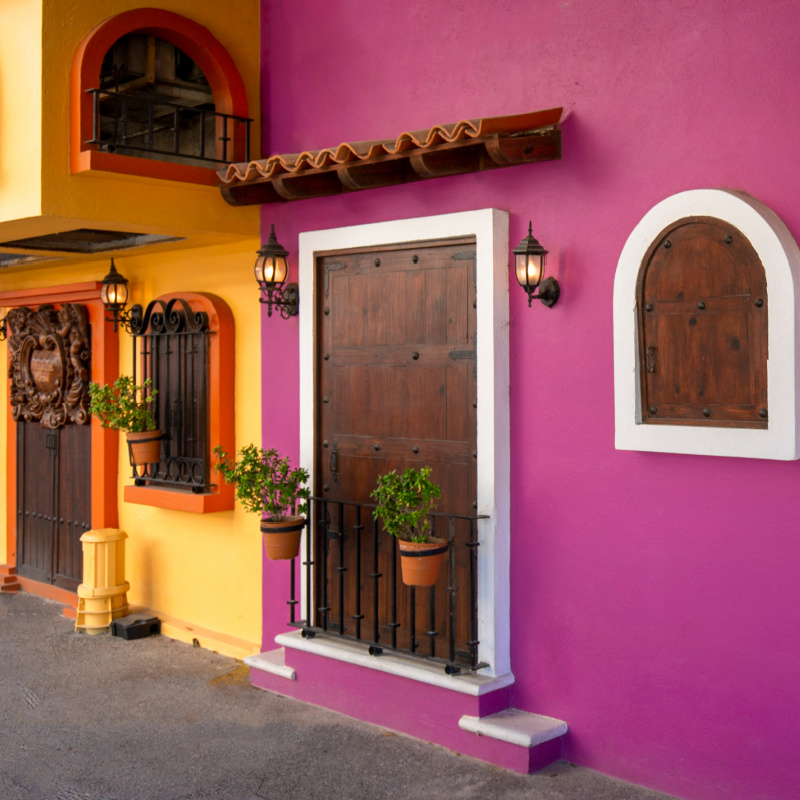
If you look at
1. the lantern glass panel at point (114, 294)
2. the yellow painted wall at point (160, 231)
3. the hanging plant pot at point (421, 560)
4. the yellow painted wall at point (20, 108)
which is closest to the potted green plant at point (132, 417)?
the yellow painted wall at point (160, 231)

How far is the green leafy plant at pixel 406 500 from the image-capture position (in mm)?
5090

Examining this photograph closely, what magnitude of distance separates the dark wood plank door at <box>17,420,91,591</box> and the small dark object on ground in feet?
3.80

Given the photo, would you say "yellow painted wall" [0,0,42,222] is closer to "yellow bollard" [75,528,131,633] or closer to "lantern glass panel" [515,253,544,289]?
"lantern glass panel" [515,253,544,289]

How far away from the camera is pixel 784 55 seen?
13.7ft

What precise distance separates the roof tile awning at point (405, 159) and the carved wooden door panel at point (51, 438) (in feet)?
10.2

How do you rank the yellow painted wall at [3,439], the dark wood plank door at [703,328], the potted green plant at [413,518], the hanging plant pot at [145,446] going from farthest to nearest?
the yellow painted wall at [3,439] < the hanging plant pot at [145,446] < the potted green plant at [413,518] < the dark wood plank door at [703,328]

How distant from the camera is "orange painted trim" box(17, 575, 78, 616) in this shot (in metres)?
8.52

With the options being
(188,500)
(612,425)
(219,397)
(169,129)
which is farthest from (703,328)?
(169,129)

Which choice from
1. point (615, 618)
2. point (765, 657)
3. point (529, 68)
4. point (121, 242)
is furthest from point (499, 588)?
point (121, 242)

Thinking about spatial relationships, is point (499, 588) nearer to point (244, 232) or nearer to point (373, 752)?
point (373, 752)

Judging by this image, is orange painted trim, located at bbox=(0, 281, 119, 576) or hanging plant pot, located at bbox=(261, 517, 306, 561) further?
orange painted trim, located at bbox=(0, 281, 119, 576)

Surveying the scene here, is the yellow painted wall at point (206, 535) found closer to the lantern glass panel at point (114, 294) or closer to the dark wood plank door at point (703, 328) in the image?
the lantern glass panel at point (114, 294)

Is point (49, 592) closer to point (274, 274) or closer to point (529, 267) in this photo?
point (274, 274)

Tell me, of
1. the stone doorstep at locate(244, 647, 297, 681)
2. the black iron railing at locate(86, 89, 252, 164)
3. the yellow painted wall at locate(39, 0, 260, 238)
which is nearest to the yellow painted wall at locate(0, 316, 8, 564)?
the black iron railing at locate(86, 89, 252, 164)
